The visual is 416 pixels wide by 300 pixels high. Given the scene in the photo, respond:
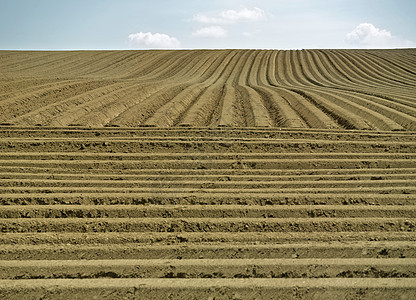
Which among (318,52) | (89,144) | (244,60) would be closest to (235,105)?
(89,144)

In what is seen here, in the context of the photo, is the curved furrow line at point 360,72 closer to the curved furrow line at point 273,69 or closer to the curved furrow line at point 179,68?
the curved furrow line at point 273,69

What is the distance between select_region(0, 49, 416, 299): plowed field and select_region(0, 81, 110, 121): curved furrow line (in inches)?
3.0

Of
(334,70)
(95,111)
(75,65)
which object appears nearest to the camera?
(95,111)

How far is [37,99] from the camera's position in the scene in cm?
923

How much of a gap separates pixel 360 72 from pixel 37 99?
1797 cm

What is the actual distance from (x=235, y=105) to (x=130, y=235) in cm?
681

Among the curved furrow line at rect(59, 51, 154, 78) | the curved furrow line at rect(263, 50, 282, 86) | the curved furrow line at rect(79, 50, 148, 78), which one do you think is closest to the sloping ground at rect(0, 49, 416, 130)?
the curved furrow line at rect(263, 50, 282, 86)

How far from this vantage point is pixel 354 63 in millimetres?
23531

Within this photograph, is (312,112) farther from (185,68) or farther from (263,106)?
(185,68)

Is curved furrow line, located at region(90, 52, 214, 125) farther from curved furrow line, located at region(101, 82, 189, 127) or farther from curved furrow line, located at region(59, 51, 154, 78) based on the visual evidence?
curved furrow line, located at region(59, 51, 154, 78)

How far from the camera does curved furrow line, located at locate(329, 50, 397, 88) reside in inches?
665

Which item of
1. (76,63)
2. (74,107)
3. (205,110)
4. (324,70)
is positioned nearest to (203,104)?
(205,110)

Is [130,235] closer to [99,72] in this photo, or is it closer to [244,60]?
[99,72]

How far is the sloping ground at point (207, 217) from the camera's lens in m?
2.77
